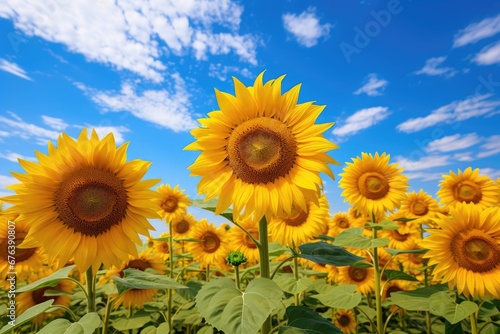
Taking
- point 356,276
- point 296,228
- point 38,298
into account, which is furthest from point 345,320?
point 38,298

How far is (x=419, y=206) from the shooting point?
743cm

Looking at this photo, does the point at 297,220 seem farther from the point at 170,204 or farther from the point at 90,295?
the point at 90,295

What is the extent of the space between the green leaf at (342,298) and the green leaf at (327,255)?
3.84 ft

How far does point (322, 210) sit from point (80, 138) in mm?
3653

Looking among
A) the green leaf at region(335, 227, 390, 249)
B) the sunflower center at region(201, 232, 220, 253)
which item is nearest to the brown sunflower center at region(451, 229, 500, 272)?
Answer: the green leaf at region(335, 227, 390, 249)

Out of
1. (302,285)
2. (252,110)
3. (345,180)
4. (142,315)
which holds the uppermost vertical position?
(345,180)

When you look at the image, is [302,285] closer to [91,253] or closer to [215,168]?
[215,168]

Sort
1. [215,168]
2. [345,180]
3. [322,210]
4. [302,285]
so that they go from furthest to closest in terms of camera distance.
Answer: [345,180] → [322,210] → [302,285] → [215,168]

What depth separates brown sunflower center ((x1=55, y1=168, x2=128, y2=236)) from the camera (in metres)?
2.66

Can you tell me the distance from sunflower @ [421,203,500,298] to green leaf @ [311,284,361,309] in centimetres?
95

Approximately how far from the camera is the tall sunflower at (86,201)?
2594 mm

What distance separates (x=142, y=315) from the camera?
13.5 ft

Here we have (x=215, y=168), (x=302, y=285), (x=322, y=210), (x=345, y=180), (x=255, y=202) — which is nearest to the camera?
(x=255, y=202)

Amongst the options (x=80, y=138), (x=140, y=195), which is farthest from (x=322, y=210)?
(x=80, y=138)
